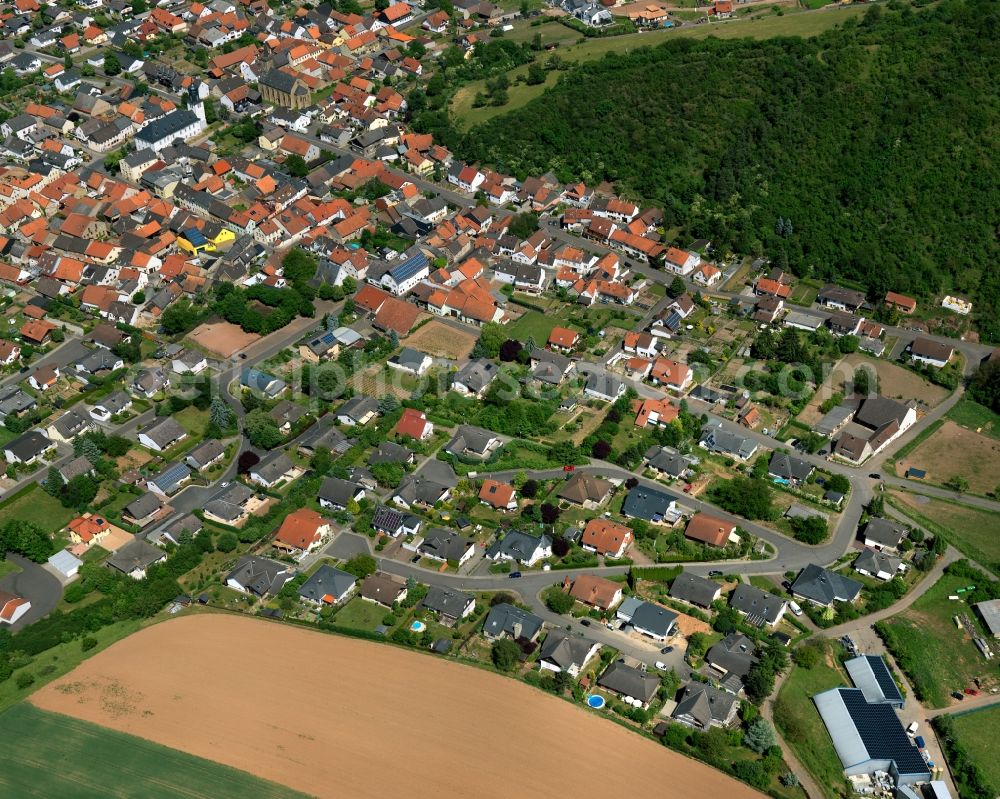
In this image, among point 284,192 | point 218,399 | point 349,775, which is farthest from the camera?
point 284,192

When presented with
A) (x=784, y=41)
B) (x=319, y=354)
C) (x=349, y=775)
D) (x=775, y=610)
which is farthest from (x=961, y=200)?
(x=349, y=775)

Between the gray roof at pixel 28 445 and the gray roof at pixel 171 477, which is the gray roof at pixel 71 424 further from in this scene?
the gray roof at pixel 171 477

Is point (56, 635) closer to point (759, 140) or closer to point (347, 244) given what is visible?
point (347, 244)

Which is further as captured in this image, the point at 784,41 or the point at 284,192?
the point at 784,41

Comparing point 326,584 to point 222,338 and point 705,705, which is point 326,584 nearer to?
point 705,705

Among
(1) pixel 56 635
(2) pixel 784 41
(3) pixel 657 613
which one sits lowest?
(1) pixel 56 635

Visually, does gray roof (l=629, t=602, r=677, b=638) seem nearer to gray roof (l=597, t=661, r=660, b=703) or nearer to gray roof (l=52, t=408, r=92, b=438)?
gray roof (l=597, t=661, r=660, b=703)

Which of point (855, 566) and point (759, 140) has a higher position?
point (759, 140)
